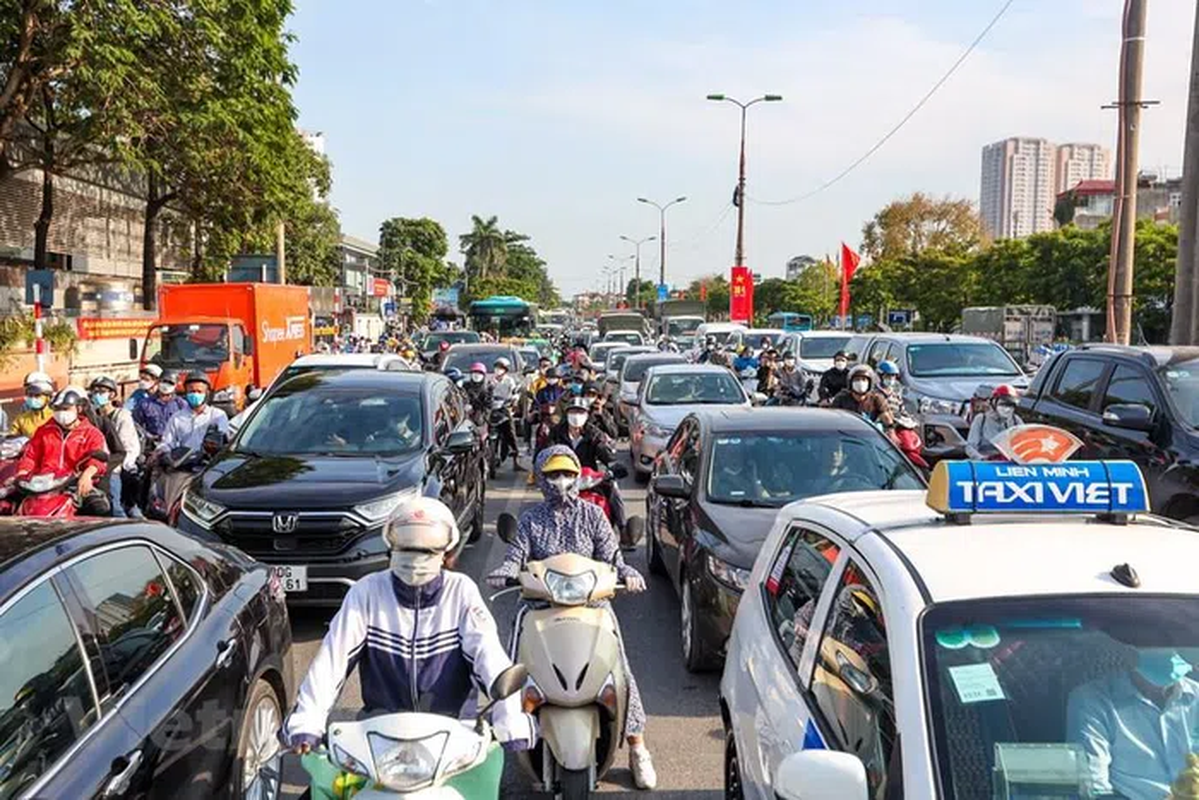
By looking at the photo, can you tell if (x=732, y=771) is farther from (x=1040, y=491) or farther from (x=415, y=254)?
(x=415, y=254)

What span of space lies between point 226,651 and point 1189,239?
1526 centimetres

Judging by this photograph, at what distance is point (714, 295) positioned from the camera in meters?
115

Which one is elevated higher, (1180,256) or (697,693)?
(1180,256)

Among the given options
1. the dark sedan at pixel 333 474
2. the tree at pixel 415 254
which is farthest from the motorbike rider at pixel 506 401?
the tree at pixel 415 254

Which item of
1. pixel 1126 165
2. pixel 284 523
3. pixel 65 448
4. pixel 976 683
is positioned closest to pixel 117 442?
pixel 65 448

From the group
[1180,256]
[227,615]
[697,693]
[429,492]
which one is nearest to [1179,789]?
[227,615]

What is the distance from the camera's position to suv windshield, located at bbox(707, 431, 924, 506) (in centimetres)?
706

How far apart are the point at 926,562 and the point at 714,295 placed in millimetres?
112896

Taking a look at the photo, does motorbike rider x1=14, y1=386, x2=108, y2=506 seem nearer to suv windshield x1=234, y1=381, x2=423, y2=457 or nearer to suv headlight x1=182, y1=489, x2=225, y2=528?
suv windshield x1=234, y1=381, x2=423, y2=457

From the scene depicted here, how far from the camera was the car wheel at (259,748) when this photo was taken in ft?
13.0

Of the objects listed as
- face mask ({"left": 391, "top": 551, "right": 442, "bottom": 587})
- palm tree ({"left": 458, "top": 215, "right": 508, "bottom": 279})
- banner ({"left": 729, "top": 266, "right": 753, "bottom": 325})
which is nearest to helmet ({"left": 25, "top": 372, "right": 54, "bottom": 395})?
face mask ({"left": 391, "top": 551, "right": 442, "bottom": 587})

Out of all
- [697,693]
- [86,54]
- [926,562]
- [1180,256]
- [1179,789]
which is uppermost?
[86,54]

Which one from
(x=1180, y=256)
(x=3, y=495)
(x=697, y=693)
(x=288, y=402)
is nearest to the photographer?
(x=697, y=693)

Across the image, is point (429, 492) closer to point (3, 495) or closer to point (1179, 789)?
point (3, 495)
